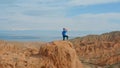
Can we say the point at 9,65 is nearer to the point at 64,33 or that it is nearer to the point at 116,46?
the point at 64,33

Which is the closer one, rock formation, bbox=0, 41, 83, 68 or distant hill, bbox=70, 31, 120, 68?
rock formation, bbox=0, 41, 83, 68

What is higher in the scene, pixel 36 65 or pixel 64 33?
pixel 64 33

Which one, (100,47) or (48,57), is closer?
(48,57)

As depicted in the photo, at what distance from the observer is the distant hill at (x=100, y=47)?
76.7m

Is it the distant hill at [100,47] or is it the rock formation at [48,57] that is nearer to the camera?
the rock formation at [48,57]

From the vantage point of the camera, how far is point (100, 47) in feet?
309

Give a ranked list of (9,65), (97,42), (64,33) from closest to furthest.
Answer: (9,65)
(64,33)
(97,42)

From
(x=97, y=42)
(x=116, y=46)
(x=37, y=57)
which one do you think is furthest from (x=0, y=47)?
(x=97, y=42)

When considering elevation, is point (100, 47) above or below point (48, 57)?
below

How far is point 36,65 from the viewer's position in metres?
24.6

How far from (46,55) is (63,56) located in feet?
3.62

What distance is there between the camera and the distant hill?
3020 inches

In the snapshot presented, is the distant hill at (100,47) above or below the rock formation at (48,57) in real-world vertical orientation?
below

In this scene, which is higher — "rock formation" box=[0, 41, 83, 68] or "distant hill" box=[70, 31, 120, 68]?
"rock formation" box=[0, 41, 83, 68]
